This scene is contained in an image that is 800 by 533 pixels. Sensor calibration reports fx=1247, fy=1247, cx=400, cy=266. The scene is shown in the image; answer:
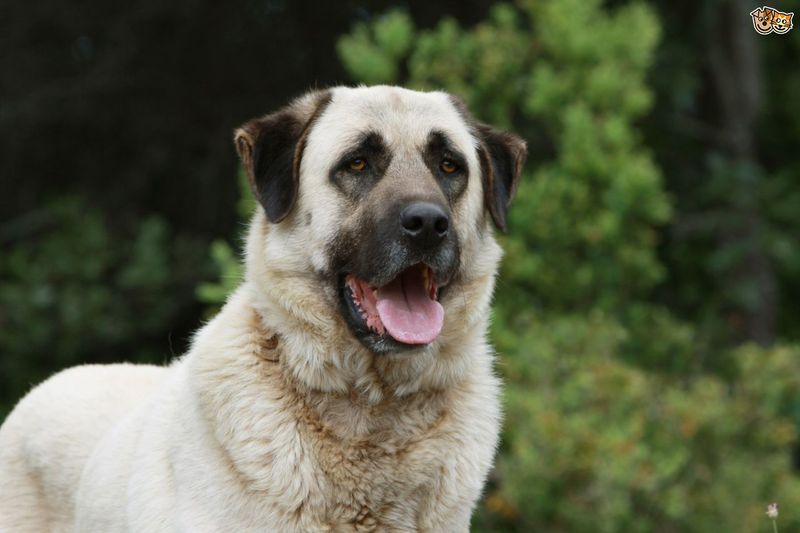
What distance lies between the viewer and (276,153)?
14.1 ft

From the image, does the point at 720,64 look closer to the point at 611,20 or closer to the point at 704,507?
the point at 611,20

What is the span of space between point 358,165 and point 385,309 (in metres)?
0.54

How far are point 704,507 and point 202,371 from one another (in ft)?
16.6

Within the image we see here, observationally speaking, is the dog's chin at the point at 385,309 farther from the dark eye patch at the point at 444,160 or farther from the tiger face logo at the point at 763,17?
the tiger face logo at the point at 763,17

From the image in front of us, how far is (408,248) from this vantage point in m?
3.96

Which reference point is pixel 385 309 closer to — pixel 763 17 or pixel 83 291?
pixel 763 17

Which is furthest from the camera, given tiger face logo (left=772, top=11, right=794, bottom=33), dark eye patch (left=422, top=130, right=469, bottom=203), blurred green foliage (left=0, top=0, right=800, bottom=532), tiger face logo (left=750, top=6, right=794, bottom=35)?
tiger face logo (left=750, top=6, right=794, bottom=35)

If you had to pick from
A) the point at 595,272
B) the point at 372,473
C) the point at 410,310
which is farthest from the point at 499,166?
the point at 595,272

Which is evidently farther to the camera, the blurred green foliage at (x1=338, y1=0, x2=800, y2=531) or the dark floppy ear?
the blurred green foliage at (x1=338, y1=0, x2=800, y2=531)

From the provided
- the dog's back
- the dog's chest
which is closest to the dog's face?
the dog's chest

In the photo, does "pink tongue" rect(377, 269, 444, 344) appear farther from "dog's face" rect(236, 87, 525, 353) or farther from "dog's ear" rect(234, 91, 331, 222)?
"dog's ear" rect(234, 91, 331, 222)

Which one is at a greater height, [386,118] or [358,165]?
[386,118]

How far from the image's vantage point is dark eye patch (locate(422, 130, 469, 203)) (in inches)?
170

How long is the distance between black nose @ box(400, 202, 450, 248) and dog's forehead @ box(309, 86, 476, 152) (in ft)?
1.23
